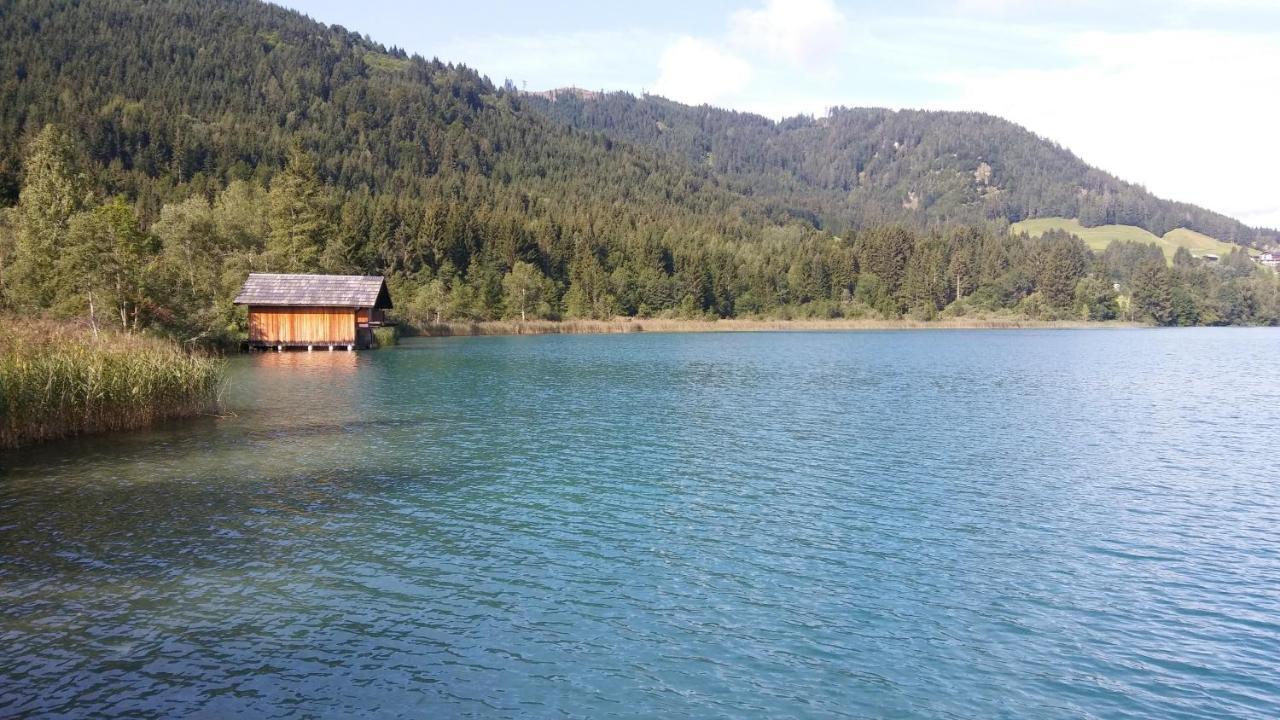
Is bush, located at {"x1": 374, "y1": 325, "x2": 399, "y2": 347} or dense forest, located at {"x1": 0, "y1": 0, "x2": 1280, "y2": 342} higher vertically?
dense forest, located at {"x1": 0, "y1": 0, "x2": 1280, "y2": 342}

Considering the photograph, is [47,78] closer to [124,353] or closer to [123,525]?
[124,353]

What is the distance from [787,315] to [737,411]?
329 ft

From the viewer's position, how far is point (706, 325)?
109 metres

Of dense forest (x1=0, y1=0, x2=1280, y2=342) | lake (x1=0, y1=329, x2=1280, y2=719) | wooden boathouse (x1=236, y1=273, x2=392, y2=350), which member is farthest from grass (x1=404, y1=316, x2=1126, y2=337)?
lake (x1=0, y1=329, x2=1280, y2=719)

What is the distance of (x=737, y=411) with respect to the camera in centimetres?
3122

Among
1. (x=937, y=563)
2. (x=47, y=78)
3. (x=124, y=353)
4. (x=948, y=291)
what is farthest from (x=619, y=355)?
(x=47, y=78)

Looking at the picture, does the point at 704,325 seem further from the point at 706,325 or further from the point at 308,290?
the point at 308,290

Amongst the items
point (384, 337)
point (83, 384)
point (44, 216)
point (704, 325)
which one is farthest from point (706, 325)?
point (83, 384)

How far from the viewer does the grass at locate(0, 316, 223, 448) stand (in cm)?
2144

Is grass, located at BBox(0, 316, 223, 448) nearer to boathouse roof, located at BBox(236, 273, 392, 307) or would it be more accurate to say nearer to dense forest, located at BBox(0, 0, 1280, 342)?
dense forest, located at BBox(0, 0, 1280, 342)

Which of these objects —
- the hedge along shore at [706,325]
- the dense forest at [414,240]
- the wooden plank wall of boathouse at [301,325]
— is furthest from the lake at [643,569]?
the hedge along shore at [706,325]

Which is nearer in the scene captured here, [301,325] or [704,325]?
[301,325]

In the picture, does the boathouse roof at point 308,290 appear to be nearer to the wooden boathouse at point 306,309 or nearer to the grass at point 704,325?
the wooden boathouse at point 306,309

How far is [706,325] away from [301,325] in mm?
58205
